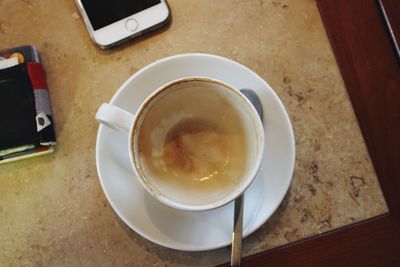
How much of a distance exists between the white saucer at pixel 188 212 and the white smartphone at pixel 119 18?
0.40 ft

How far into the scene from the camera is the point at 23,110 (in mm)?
604

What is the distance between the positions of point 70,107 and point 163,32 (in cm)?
20

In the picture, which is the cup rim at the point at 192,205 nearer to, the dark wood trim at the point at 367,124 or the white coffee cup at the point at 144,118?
the white coffee cup at the point at 144,118

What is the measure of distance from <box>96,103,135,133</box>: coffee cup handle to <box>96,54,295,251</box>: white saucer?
0.23 ft

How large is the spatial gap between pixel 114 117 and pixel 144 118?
4cm

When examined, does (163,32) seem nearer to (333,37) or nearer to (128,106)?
(128,106)

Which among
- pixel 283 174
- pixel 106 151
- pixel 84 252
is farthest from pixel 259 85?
pixel 84 252

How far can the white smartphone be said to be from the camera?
646 millimetres

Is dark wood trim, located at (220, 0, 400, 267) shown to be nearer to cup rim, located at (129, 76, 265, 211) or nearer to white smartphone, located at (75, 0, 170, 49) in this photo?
cup rim, located at (129, 76, 265, 211)

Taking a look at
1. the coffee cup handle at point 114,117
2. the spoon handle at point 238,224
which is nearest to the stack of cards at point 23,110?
the coffee cup handle at point 114,117

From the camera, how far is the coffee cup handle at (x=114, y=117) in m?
0.48

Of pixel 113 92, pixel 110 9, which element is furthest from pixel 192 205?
pixel 110 9

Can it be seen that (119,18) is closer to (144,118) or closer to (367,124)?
(144,118)

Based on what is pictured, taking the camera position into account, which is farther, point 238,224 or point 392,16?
point 392,16
